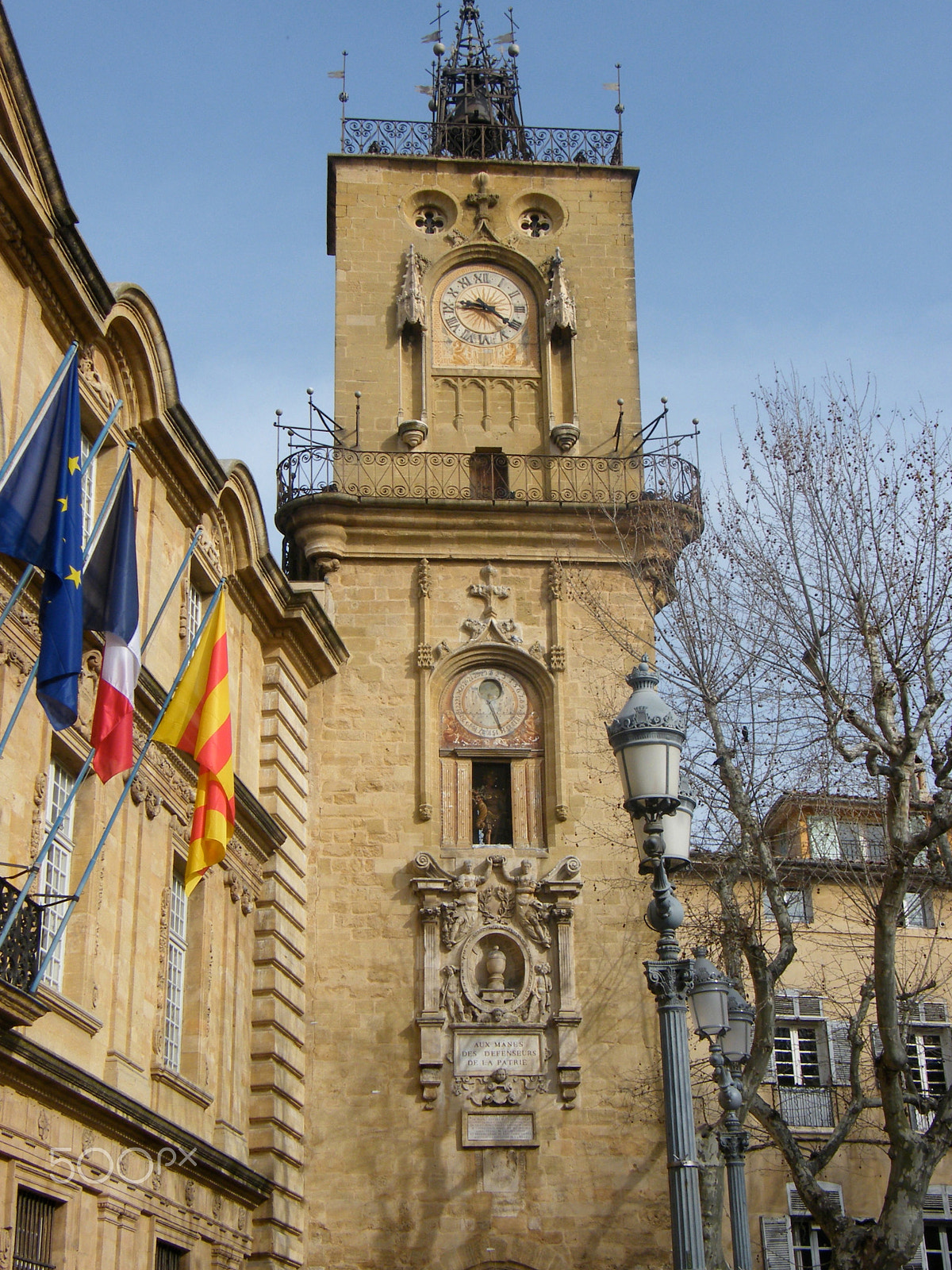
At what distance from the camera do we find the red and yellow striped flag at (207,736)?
15805 millimetres

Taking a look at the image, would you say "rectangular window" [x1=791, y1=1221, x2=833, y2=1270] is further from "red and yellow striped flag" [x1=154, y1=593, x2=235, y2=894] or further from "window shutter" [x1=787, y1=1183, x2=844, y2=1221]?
"red and yellow striped flag" [x1=154, y1=593, x2=235, y2=894]

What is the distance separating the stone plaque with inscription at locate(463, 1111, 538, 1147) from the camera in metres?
21.5

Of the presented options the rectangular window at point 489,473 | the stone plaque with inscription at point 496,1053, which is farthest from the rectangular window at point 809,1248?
the rectangular window at point 489,473

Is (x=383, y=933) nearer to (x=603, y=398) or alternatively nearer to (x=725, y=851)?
(x=725, y=851)

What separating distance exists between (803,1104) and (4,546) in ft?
52.8

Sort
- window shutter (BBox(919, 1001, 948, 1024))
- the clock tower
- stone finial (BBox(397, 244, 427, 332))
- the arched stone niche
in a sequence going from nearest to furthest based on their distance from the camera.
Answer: the clock tower < the arched stone niche < window shutter (BBox(919, 1001, 948, 1024)) < stone finial (BBox(397, 244, 427, 332))

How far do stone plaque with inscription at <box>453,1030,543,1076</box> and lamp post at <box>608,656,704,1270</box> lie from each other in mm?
10782

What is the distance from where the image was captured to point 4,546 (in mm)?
12508

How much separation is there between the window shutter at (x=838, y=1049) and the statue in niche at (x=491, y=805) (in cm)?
578

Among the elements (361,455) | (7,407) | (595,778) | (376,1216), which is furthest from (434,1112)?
(7,407)

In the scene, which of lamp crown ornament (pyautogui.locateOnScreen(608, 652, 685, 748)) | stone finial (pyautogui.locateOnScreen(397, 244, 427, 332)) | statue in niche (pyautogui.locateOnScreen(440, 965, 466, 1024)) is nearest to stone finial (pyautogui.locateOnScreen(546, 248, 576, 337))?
stone finial (pyautogui.locateOnScreen(397, 244, 427, 332))

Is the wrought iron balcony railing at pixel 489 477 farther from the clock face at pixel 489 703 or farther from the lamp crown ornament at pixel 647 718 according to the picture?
the lamp crown ornament at pixel 647 718

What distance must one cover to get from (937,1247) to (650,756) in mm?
15526

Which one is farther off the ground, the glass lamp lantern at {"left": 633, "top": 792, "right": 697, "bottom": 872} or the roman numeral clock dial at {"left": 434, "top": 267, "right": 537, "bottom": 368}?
the roman numeral clock dial at {"left": 434, "top": 267, "right": 537, "bottom": 368}
